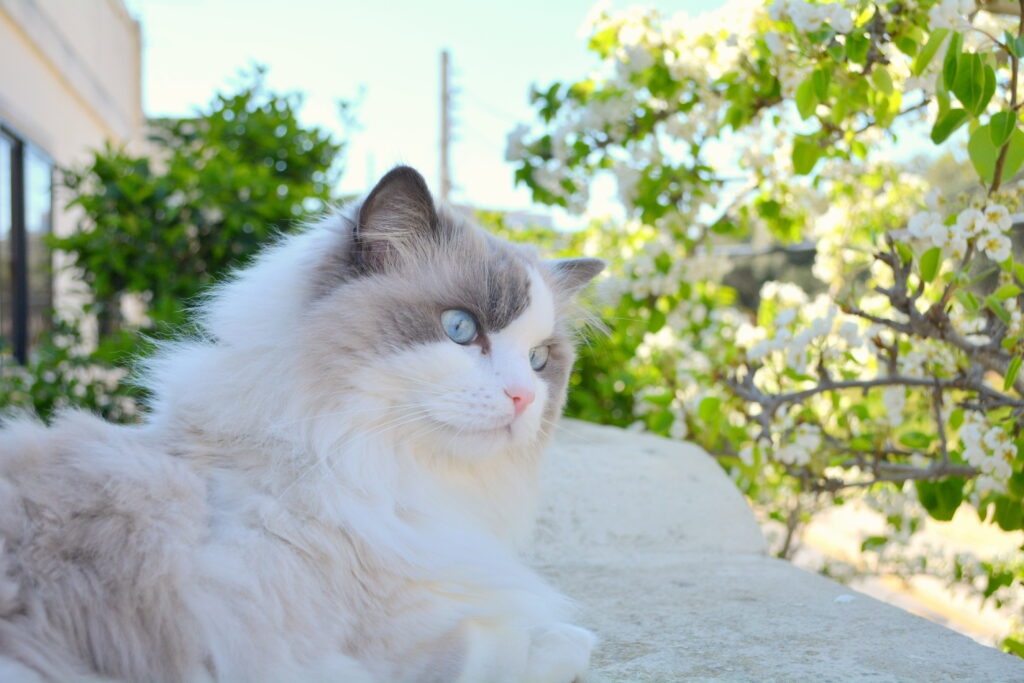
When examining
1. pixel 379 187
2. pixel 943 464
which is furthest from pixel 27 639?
pixel 943 464

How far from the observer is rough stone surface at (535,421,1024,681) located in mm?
1797

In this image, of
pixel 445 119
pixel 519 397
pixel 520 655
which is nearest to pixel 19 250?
pixel 519 397

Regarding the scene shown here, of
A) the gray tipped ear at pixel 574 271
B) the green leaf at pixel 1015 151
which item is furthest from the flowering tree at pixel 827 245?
the gray tipped ear at pixel 574 271

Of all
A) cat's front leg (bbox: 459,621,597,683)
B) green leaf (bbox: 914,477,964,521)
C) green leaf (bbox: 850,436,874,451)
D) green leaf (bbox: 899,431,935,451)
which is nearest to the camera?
cat's front leg (bbox: 459,621,597,683)

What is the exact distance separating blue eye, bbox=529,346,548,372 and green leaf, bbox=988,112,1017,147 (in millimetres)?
1024

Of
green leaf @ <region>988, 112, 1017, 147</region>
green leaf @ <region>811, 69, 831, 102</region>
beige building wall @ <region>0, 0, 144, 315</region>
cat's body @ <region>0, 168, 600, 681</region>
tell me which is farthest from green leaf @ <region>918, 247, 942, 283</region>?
beige building wall @ <region>0, 0, 144, 315</region>

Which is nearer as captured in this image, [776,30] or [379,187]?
[379,187]

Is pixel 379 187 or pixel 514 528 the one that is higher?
pixel 379 187

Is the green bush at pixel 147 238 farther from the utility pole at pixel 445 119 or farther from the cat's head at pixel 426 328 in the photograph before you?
the utility pole at pixel 445 119

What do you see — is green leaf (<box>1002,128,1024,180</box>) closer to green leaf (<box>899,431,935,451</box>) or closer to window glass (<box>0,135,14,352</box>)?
green leaf (<box>899,431,935,451</box>)

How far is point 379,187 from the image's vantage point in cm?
167

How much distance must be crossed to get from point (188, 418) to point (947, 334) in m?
1.99

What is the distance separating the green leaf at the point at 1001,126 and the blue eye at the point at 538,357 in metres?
1.02

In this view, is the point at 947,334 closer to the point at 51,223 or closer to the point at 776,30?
the point at 776,30
